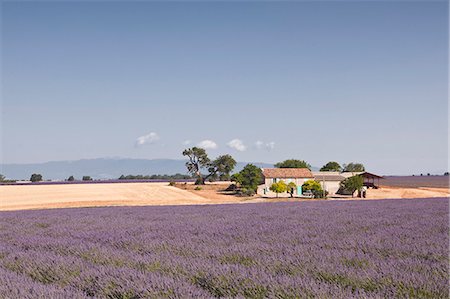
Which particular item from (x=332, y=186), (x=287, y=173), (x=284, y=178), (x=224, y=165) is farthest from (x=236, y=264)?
(x=224, y=165)

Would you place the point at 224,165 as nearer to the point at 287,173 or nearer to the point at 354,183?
the point at 287,173

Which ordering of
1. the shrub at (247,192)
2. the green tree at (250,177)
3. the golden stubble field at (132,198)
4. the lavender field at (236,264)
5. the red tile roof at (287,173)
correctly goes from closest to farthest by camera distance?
the lavender field at (236,264)
the golden stubble field at (132,198)
the shrub at (247,192)
the green tree at (250,177)
the red tile roof at (287,173)

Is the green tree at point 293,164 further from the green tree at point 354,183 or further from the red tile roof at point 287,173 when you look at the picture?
the green tree at point 354,183

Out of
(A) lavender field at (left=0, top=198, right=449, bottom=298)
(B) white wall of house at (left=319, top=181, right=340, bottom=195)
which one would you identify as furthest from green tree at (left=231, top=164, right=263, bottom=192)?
(A) lavender field at (left=0, top=198, right=449, bottom=298)

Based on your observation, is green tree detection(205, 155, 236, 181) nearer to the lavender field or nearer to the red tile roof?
the red tile roof

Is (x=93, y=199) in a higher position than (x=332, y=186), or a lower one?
lower

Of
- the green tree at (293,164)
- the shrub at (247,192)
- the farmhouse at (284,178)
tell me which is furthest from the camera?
the green tree at (293,164)

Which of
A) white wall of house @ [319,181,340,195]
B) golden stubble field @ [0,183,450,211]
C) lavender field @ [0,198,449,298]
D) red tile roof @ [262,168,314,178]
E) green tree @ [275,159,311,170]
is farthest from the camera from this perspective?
green tree @ [275,159,311,170]

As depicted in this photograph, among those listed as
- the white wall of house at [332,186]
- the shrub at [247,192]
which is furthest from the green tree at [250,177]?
the white wall of house at [332,186]

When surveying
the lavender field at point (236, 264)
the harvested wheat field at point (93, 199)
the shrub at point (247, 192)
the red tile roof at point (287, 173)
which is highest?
the red tile roof at point (287, 173)

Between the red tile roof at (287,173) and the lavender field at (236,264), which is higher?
the red tile roof at (287,173)

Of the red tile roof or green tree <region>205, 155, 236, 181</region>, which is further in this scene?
green tree <region>205, 155, 236, 181</region>

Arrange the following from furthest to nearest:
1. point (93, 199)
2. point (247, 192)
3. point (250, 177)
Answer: point (250, 177)
point (247, 192)
point (93, 199)

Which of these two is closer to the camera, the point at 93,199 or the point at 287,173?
the point at 93,199
